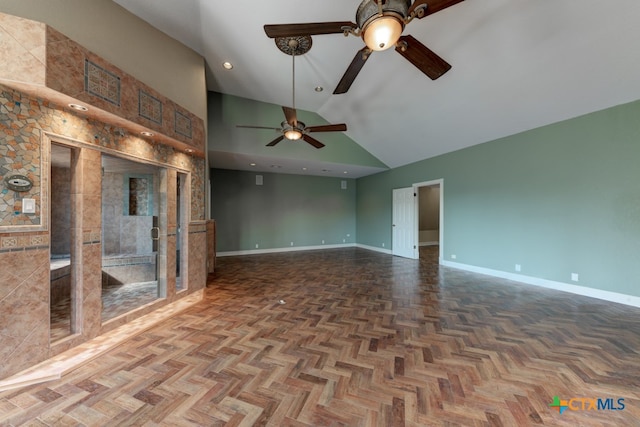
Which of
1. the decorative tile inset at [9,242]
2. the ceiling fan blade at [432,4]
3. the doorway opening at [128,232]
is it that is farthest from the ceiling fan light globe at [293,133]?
the decorative tile inset at [9,242]

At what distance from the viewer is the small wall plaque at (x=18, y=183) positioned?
1.89 metres

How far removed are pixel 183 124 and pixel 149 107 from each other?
1.76ft

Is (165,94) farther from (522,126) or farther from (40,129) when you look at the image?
(522,126)

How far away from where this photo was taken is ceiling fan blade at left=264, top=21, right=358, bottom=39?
1846 mm

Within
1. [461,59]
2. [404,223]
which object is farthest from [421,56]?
[404,223]

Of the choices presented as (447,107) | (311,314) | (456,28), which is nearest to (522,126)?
(447,107)

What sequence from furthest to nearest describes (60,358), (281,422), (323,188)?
(323,188) < (60,358) < (281,422)

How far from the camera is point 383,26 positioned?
170cm

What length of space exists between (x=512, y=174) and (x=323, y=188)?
18.1 ft

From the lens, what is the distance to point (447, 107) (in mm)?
4559

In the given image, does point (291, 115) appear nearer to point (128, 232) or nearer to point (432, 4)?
point (432, 4)

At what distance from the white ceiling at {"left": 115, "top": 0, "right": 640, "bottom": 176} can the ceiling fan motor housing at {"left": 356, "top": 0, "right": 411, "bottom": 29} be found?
1.46 metres

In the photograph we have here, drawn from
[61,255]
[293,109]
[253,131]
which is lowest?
[61,255]

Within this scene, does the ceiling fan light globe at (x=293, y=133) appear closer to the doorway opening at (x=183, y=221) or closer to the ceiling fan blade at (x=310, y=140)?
the ceiling fan blade at (x=310, y=140)
